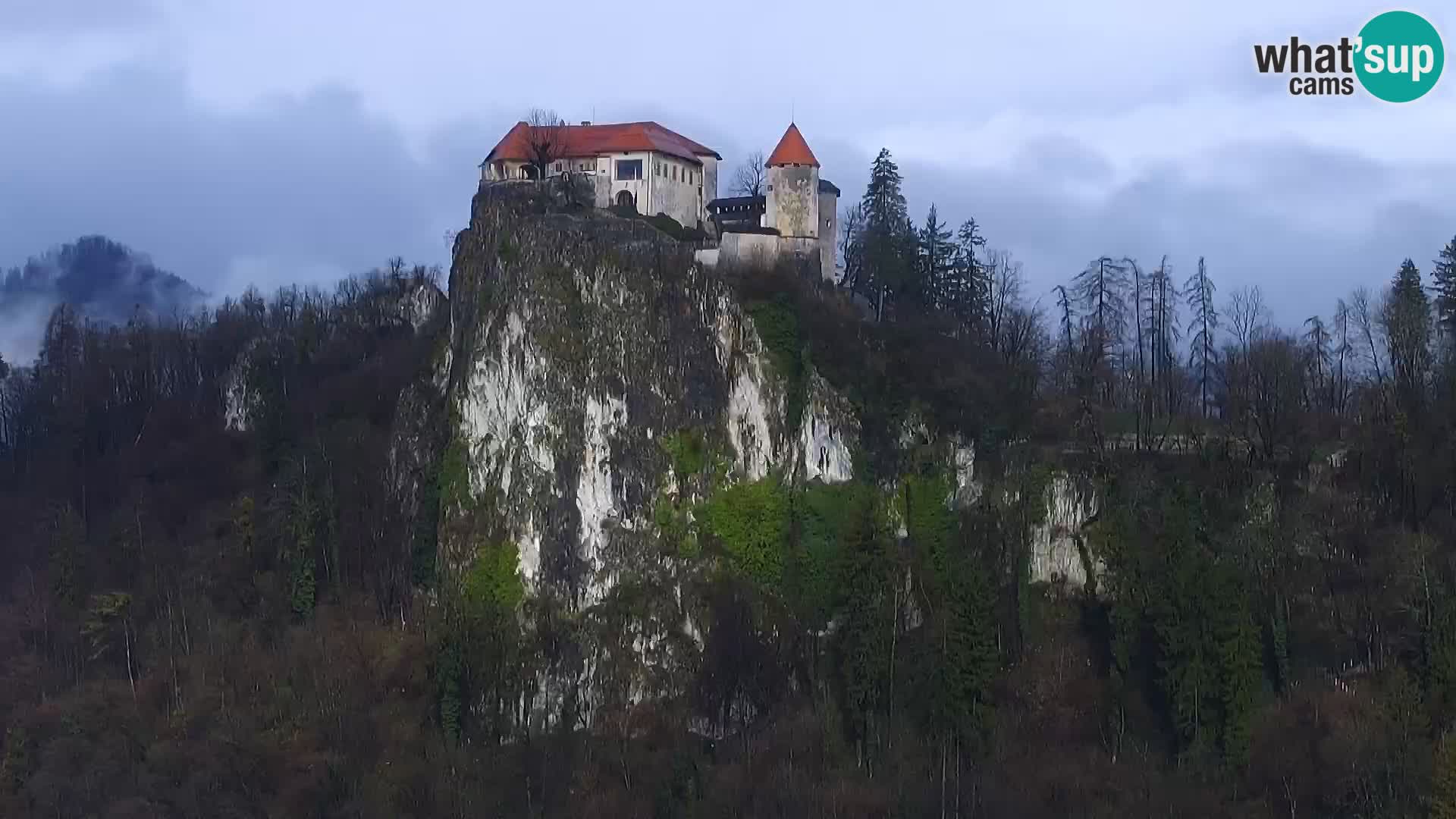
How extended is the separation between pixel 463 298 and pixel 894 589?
15.1 metres

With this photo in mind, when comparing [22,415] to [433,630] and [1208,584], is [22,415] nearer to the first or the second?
[433,630]

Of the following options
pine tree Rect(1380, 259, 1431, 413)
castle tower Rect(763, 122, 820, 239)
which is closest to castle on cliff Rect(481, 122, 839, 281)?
castle tower Rect(763, 122, 820, 239)

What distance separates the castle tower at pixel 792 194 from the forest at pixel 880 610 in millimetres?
2076

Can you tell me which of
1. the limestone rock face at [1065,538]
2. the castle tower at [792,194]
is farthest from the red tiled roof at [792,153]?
the limestone rock face at [1065,538]

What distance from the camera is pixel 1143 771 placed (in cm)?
4838

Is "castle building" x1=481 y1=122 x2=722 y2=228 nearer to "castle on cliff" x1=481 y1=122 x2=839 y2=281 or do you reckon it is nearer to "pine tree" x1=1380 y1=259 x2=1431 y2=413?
"castle on cliff" x1=481 y1=122 x2=839 y2=281

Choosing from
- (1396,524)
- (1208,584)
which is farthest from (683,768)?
(1396,524)

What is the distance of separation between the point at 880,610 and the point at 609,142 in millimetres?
16552

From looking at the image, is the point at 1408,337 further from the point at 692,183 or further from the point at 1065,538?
the point at 692,183

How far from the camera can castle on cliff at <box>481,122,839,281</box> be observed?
192 feet

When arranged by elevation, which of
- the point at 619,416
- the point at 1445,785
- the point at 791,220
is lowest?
the point at 1445,785

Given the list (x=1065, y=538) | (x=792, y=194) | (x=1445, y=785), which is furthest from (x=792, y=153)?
(x=1445, y=785)

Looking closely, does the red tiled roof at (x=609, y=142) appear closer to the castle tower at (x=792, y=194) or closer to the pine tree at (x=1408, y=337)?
the castle tower at (x=792, y=194)

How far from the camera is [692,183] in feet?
200
